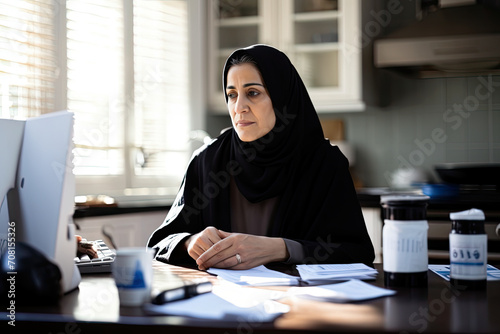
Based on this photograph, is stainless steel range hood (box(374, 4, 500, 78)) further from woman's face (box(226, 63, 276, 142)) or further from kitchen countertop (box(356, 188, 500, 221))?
woman's face (box(226, 63, 276, 142))

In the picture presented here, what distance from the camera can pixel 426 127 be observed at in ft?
12.4

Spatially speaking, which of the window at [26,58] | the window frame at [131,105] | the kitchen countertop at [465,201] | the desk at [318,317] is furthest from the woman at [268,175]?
the kitchen countertop at [465,201]

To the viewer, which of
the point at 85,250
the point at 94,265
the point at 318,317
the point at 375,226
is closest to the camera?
the point at 318,317

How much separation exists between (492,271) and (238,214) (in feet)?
2.67

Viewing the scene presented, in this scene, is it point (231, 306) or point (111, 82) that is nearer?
point (231, 306)

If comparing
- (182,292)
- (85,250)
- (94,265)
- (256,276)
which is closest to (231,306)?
(182,292)

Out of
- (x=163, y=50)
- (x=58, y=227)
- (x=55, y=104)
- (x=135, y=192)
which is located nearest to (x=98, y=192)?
(x=135, y=192)

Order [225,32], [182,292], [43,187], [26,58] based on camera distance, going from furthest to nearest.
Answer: [225,32]
[26,58]
[43,187]
[182,292]

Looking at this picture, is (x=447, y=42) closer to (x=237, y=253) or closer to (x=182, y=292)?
(x=237, y=253)

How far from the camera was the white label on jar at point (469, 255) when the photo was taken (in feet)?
3.95

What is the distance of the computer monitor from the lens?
3.94 ft

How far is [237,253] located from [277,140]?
53 centimetres

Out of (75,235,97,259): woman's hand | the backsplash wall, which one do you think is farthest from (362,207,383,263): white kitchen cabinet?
(75,235,97,259): woman's hand

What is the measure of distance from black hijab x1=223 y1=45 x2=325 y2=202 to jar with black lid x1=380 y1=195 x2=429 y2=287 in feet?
2.36
